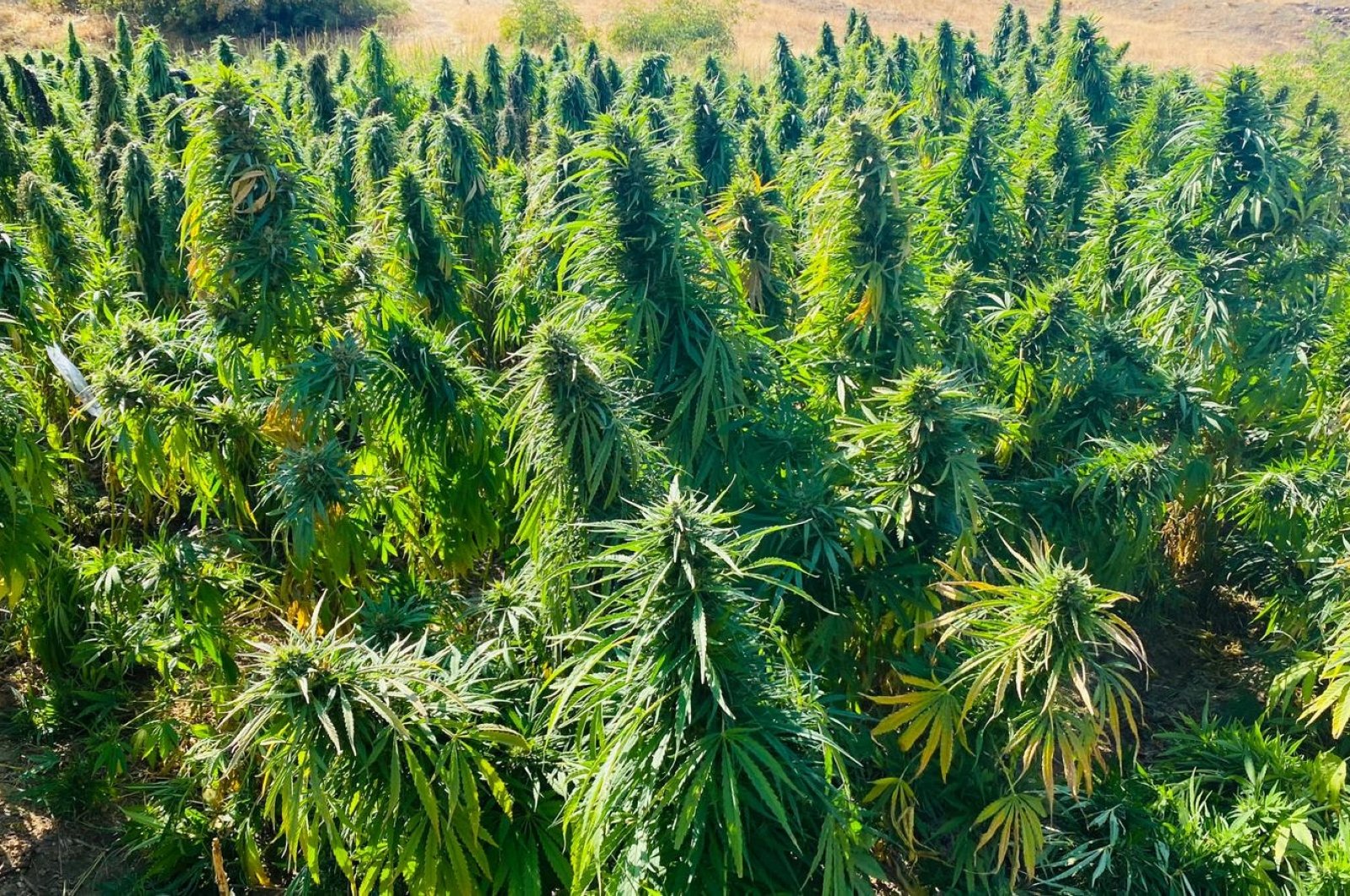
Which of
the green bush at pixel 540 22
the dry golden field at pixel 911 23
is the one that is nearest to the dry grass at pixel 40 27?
the dry golden field at pixel 911 23

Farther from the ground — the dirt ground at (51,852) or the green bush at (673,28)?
the green bush at (673,28)

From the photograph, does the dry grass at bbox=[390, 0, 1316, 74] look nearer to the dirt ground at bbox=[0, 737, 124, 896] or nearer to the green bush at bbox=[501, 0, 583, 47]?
the green bush at bbox=[501, 0, 583, 47]

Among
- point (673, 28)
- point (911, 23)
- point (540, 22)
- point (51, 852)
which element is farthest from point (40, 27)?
point (51, 852)

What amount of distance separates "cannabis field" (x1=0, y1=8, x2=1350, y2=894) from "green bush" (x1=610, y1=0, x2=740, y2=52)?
20.3 m

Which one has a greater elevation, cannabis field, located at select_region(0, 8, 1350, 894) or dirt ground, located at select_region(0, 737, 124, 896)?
cannabis field, located at select_region(0, 8, 1350, 894)

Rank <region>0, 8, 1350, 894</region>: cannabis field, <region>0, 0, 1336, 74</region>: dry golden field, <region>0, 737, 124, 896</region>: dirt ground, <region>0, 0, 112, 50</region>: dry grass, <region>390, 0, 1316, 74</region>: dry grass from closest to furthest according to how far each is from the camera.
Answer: <region>0, 8, 1350, 894</region>: cannabis field, <region>0, 737, 124, 896</region>: dirt ground, <region>0, 0, 112, 50</region>: dry grass, <region>0, 0, 1336, 74</region>: dry golden field, <region>390, 0, 1316, 74</region>: dry grass

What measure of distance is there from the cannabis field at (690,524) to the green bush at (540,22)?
19979 mm

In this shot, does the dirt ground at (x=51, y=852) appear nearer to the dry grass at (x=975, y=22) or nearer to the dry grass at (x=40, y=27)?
the dry grass at (x=975, y=22)

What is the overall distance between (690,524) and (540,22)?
79.8ft

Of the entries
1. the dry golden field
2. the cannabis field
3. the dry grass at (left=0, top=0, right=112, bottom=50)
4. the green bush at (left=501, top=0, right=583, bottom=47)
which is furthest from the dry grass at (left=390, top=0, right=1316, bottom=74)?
the cannabis field

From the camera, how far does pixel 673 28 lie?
79.8 ft

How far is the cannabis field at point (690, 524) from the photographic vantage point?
2.15 meters

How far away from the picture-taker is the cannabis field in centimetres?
215

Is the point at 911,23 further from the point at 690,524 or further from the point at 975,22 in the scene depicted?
the point at 690,524
